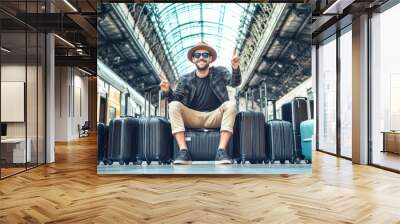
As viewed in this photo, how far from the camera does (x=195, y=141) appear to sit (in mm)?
6766

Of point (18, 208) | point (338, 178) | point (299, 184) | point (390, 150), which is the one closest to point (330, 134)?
point (390, 150)

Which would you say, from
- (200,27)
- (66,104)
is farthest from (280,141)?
(66,104)

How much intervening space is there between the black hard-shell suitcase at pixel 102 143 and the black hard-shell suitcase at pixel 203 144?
121cm

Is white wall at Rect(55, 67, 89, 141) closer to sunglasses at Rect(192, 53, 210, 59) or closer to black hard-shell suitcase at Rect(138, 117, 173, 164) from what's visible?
black hard-shell suitcase at Rect(138, 117, 173, 164)

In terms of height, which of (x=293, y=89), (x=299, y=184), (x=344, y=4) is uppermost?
(x=344, y=4)

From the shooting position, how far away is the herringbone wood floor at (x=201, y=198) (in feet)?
13.4

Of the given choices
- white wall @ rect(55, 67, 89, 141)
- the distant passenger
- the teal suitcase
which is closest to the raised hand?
the distant passenger

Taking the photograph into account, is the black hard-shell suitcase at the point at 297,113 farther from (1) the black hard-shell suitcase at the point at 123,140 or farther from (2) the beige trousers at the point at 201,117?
(1) the black hard-shell suitcase at the point at 123,140

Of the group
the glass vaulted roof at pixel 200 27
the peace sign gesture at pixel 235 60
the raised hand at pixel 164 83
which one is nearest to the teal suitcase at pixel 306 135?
the peace sign gesture at pixel 235 60

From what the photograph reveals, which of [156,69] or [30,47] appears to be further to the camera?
[30,47]

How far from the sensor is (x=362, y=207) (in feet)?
14.7

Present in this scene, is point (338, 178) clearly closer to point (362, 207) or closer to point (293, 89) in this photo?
point (293, 89)

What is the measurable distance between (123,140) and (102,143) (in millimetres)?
372

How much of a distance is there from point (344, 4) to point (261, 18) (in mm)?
1591
